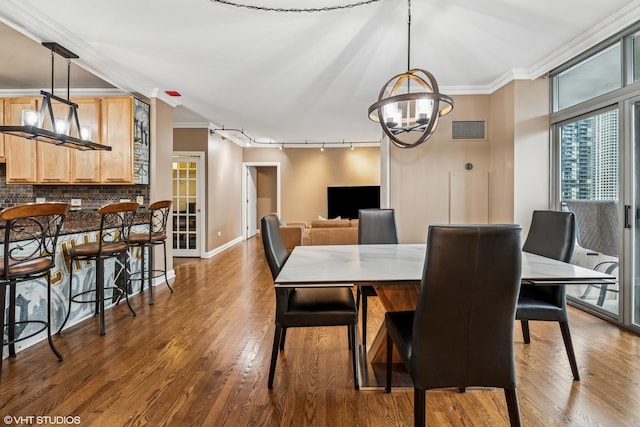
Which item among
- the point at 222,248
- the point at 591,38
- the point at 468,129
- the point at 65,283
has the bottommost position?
the point at 222,248

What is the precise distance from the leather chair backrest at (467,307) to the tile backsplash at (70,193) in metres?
4.14

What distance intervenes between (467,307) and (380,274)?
1.48ft

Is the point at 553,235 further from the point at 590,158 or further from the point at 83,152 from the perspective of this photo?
the point at 83,152

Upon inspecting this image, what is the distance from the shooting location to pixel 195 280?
4750 millimetres

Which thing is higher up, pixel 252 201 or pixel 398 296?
pixel 252 201

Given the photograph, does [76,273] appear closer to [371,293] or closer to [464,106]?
[371,293]

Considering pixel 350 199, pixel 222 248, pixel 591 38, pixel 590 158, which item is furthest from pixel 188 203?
pixel 591 38

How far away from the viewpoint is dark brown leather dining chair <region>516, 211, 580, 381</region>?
2.10 meters

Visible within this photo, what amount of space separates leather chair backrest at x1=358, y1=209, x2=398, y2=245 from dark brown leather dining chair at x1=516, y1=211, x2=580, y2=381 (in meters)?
1.09

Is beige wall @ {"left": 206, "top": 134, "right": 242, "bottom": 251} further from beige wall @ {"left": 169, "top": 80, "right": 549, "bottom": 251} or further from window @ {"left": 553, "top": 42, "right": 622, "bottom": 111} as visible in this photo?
window @ {"left": 553, "top": 42, "right": 622, "bottom": 111}

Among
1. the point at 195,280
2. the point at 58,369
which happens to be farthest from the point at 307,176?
the point at 58,369

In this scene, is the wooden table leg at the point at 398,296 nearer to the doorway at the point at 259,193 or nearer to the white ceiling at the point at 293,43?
the white ceiling at the point at 293,43

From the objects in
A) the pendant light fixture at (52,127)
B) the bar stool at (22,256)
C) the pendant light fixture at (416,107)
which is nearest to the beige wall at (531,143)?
the pendant light fixture at (416,107)

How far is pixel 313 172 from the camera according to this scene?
29.6ft
